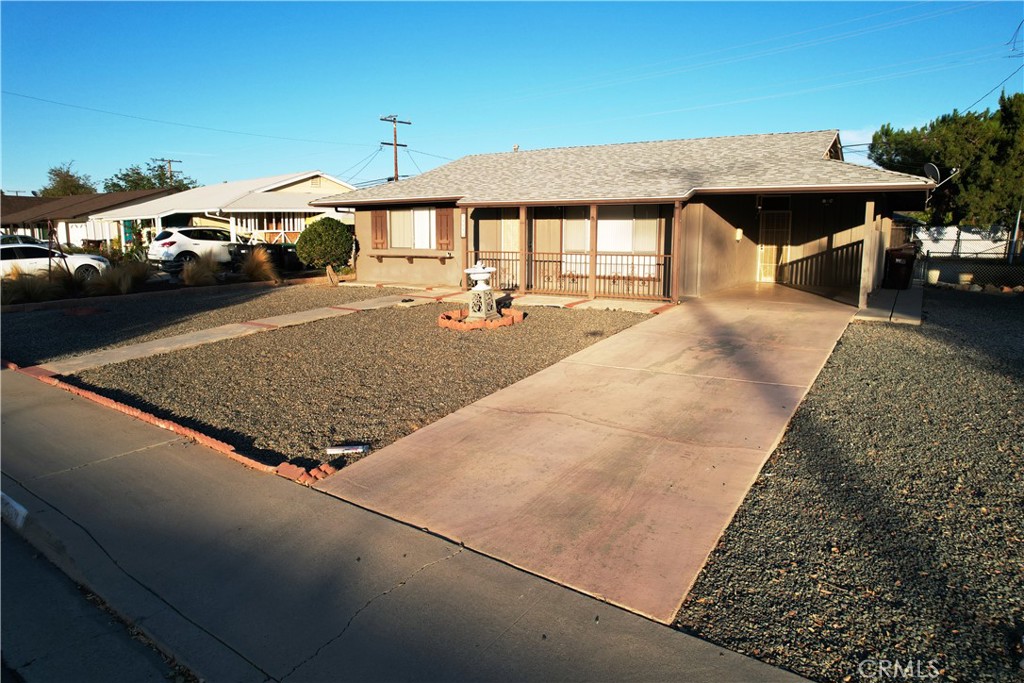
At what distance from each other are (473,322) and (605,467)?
22.3 feet

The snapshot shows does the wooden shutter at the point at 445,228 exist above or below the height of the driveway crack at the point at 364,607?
above

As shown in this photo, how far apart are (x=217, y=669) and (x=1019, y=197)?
1383 inches

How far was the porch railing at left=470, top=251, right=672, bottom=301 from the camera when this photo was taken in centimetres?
1589

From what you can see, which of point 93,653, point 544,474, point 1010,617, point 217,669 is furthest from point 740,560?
point 93,653

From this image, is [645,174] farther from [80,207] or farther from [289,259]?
[80,207]

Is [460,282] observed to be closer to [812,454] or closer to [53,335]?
[53,335]

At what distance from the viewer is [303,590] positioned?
3.76 metres

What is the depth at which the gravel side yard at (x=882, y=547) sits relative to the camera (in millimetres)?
3164

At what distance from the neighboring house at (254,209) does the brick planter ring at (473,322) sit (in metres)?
18.5

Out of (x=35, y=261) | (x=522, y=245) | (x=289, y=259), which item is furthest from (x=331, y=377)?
(x=289, y=259)

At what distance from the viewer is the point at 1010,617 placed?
10.9ft

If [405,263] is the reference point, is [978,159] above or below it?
above

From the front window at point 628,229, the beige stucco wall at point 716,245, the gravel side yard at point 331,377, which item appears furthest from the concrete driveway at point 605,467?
the front window at point 628,229

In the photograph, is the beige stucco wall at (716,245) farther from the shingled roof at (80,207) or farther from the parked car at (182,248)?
the shingled roof at (80,207)
